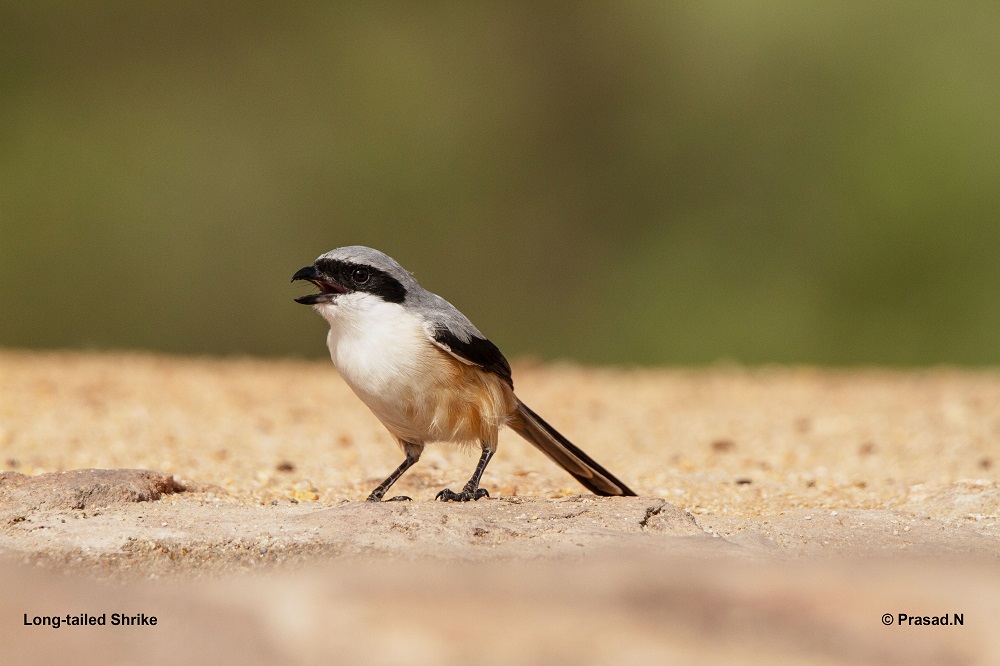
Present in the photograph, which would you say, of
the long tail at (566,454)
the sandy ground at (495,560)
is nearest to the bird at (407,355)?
the long tail at (566,454)

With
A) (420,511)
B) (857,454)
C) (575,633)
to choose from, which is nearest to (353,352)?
(420,511)

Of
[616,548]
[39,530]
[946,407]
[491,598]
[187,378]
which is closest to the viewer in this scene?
[491,598]

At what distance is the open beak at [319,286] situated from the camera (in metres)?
3.69

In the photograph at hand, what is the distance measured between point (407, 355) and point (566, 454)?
0.75 metres

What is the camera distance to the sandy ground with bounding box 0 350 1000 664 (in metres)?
2.44

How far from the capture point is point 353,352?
3584 mm

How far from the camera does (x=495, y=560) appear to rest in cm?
286

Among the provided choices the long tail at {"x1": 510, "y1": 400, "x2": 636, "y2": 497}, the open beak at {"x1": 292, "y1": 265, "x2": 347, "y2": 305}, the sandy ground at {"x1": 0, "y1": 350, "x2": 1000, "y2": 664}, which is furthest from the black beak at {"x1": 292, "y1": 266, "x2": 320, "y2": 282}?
the long tail at {"x1": 510, "y1": 400, "x2": 636, "y2": 497}

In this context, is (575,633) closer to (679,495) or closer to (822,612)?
(822,612)

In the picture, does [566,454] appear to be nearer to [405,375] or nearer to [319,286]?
[405,375]

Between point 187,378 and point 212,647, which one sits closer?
point 212,647

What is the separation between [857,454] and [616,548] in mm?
3279

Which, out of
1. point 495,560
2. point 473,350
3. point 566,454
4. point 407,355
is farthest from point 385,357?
point 495,560

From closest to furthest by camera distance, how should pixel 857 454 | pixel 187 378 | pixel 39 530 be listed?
pixel 39 530 < pixel 857 454 < pixel 187 378
